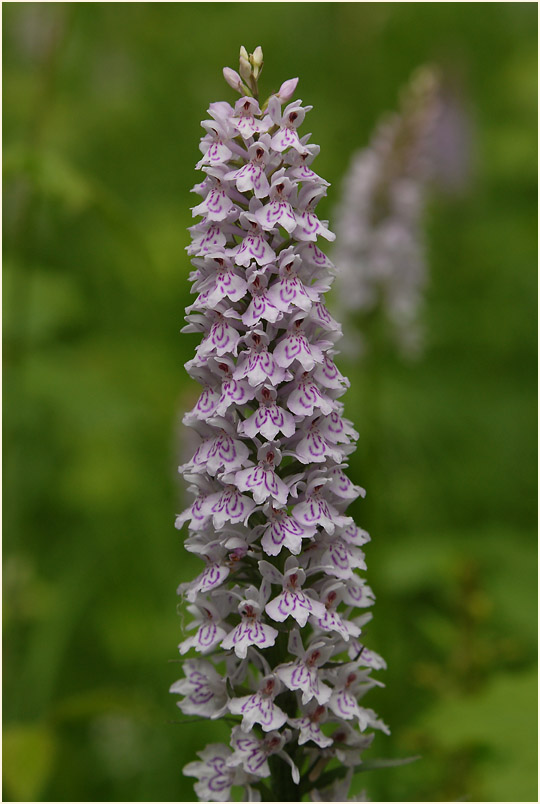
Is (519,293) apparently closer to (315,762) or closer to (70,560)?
(70,560)

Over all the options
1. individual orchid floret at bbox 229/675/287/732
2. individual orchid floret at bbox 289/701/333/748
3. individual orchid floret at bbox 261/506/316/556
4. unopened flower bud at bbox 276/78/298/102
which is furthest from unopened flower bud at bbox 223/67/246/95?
individual orchid floret at bbox 289/701/333/748

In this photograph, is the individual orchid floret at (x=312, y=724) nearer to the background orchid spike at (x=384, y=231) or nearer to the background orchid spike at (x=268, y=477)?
the background orchid spike at (x=268, y=477)

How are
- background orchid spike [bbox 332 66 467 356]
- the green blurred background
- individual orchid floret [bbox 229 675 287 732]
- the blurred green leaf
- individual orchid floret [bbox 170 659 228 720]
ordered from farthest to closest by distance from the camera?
background orchid spike [bbox 332 66 467 356] < the green blurred background < the blurred green leaf < individual orchid floret [bbox 170 659 228 720] < individual orchid floret [bbox 229 675 287 732]

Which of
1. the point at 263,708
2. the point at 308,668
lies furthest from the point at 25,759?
the point at 308,668

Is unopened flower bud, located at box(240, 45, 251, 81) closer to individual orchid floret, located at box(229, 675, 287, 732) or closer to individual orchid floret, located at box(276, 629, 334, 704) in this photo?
individual orchid floret, located at box(276, 629, 334, 704)

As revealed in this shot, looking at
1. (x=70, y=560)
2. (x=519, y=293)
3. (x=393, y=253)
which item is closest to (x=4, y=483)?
(x=70, y=560)

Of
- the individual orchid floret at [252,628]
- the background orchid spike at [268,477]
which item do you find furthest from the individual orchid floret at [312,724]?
the individual orchid floret at [252,628]

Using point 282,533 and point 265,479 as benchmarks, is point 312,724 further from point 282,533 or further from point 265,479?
point 265,479

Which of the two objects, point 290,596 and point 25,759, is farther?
point 25,759
